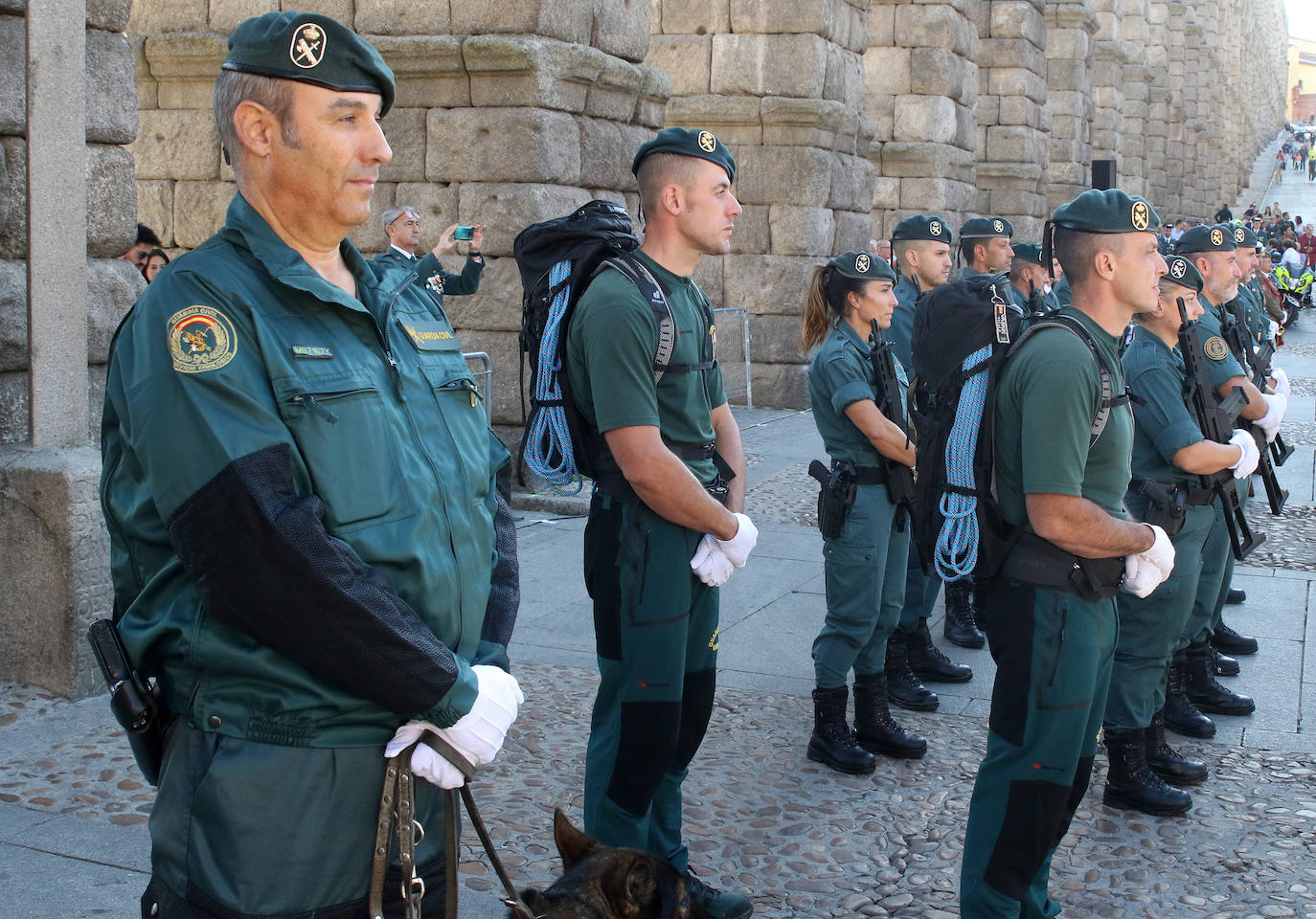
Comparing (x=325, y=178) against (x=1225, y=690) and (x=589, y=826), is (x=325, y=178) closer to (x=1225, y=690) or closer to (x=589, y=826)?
(x=589, y=826)

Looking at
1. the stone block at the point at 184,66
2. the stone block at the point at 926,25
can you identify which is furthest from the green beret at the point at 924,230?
the stone block at the point at 926,25

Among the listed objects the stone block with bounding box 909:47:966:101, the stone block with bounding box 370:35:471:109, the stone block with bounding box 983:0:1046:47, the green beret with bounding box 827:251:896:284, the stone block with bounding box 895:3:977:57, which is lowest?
the green beret with bounding box 827:251:896:284

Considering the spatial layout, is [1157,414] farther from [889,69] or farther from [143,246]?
[889,69]

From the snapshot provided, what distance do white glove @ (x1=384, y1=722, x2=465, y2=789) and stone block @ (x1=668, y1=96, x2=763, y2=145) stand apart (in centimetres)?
1230

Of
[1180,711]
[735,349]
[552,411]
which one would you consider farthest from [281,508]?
[735,349]

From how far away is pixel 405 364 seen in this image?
7.33 feet

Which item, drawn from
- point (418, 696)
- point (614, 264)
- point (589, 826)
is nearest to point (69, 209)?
point (614, 264)

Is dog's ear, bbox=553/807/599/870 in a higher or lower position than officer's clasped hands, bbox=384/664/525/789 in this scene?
lower

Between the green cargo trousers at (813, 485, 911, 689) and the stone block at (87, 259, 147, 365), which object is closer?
the green cargo trousers at (813, 485, 911, 689)

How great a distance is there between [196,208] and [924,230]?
548cm

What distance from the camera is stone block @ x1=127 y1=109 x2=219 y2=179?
9852mm

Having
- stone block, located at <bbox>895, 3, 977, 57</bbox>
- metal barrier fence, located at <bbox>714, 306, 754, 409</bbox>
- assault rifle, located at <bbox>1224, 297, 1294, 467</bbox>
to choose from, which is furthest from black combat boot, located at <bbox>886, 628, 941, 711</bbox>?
stone block, located at <bbox>895, 3, 977, 57</bbox>

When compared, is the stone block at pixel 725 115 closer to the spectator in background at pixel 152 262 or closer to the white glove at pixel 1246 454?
the spectator in background at pixel 152 262

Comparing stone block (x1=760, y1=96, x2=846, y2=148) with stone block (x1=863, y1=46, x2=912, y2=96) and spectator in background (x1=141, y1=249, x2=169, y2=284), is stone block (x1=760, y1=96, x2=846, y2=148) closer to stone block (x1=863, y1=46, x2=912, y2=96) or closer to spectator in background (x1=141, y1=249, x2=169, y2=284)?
stone block (x1=863, y1=46, x2=912, y2=96)
